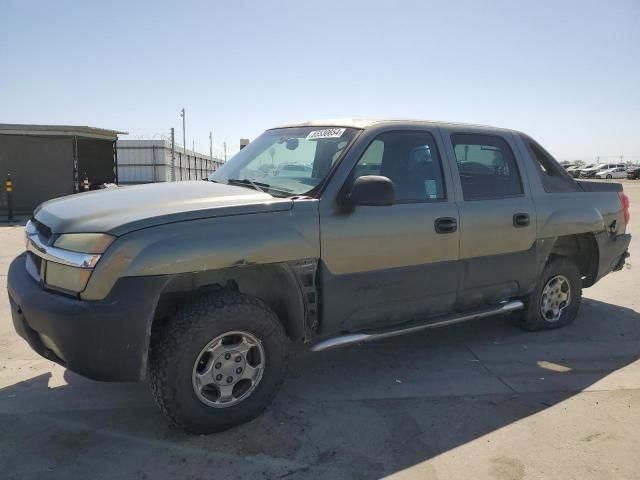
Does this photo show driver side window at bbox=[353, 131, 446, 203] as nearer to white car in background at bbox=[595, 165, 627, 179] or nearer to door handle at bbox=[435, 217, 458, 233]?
door handle at bbox=[435, 217, 458, 233]

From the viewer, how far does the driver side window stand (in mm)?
3580

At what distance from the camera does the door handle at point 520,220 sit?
4254mm

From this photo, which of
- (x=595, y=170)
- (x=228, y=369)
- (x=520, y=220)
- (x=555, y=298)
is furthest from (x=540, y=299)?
(x=595, y=170)

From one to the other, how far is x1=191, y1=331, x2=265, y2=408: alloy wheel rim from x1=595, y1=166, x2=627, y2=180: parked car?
55.5 m

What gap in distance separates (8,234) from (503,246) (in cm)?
1071

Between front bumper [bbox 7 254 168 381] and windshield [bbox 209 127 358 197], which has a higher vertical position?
windshield [bbox 209 127 358 197]

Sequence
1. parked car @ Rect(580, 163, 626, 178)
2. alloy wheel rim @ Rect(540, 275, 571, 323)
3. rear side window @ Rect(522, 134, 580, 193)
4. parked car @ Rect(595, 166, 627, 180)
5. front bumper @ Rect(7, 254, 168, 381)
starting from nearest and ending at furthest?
1. front bumper @ Rect(7, 254, 168, 381)
2. rear side window @ Rect(522, 134, 580, 193)
3. alloy wheel rim @ Rect(540, 275, 571, 323)
4. parked car @ Rect(595, 166, 627, 180)
5. parked car @ Rect(580, 163, 626, 178)

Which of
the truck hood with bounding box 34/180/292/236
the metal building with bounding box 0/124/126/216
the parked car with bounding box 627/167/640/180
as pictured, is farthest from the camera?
the parked car with bounding box 627/167/640/180

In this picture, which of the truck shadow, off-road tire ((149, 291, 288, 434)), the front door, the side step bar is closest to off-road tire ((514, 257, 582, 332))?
the truck shadow

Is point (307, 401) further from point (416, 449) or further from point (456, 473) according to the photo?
point (456, 473)

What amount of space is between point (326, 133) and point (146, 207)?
1.44 m

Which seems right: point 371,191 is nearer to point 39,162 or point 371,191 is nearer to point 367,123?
point 367,123

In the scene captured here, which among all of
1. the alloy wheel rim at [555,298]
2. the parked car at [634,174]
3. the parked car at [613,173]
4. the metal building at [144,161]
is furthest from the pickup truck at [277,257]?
the parked car at [613,173]

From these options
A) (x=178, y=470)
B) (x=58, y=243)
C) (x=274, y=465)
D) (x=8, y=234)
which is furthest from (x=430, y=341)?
(x=8, y=234)
